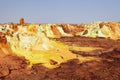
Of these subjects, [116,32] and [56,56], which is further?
[116,32]

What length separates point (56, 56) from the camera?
93.1 feet

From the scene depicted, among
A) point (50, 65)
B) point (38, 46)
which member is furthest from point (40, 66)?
point (38, 46)

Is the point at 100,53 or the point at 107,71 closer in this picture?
the point at 107,71

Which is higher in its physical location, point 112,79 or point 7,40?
point 7,40

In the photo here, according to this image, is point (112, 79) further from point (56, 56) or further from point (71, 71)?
point (56, 56)

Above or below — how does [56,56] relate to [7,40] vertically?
below

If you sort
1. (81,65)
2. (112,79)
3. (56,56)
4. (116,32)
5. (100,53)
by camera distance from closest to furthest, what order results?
(112,79), (81,65), (56,56), (100,53), (116,32)

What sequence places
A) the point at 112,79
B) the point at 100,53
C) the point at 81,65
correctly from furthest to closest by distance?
1. the point at 100,53
2. the point at 81,65
3. the point at 112,79

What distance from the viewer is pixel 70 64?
1026 inches

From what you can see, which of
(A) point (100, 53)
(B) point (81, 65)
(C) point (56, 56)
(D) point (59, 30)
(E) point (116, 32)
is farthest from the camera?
(D) point (59, 30)

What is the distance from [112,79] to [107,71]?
2199 mm

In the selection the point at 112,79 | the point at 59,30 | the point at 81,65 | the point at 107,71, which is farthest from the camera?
the point at 59,30

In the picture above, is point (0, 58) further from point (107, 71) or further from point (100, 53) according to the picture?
point (100, 53)

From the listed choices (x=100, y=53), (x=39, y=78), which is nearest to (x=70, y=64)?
(x=39, y=78)
